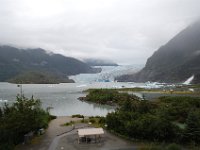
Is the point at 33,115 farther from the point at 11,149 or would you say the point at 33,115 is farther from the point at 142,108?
the point at 142,108

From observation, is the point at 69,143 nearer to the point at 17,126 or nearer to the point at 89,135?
the point at 89,135

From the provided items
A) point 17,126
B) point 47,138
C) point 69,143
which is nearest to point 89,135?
point 69,143

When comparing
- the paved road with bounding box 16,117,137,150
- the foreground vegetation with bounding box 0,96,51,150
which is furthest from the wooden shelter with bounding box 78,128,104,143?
the foreground vegetation with bounding box 0,96,51,150

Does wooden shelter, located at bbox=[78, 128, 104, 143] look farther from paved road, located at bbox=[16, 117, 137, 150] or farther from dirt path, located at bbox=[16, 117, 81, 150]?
dirt path, located at bbox=[16, 117, 81, 150]

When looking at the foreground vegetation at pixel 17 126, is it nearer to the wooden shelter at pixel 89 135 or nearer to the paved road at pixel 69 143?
the paved road at pixel 69 143

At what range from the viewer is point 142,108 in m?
46.7

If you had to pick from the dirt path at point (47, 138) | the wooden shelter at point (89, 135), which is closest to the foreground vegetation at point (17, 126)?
the dirt path at point (47, 138)

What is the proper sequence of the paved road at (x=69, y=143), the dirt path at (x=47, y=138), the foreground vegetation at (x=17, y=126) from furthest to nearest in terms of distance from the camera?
the dirt path at (x=47, y=138) < the paved road at (x=69, y=143) < the foreground vegetation at (x=17, y=126)

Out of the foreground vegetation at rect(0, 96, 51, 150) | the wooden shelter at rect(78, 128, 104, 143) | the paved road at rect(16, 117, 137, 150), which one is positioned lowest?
the paved road at rect(16, 117, 137, 150)

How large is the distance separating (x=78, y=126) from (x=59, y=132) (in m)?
4.45

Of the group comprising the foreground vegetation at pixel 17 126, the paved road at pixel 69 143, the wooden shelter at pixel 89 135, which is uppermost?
the foreground vegetation at pixel 17 126

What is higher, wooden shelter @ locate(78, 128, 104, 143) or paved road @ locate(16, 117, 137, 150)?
wooden shelter @ locate(78, 128, 104, 143)

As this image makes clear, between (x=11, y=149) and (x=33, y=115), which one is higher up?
(x=33, y=115)

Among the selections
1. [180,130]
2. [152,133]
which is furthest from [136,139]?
[180,130]
